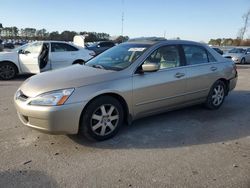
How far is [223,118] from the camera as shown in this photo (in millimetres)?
5465

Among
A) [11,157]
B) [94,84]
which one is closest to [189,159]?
[94,84]

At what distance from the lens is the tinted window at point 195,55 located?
17.4 ft

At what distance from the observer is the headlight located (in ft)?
12.2

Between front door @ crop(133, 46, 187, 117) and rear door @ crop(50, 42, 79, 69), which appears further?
rear door @ crop(50, 42, 79, 69)

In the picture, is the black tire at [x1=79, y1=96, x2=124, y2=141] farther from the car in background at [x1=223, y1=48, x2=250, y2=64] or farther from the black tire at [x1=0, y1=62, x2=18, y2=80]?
the car in background at [x1=223, y1=48, x2=250, y2=64]

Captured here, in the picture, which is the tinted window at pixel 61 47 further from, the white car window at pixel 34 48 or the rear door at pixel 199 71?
the rear door at pixel 199 71

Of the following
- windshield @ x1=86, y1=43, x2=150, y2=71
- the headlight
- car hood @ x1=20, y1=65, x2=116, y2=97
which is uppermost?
windshield @ x1=86, y1=43, x2=150, y2=71

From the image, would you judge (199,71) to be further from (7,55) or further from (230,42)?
(230,42)

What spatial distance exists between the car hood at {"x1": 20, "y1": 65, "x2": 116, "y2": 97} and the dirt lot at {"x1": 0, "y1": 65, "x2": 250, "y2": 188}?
0.80 m

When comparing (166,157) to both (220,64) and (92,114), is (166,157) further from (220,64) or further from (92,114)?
(220,64)

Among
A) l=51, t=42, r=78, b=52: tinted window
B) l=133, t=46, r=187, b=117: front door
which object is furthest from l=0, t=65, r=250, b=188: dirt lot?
l=51, t=42, r=78, b=52: tinted window

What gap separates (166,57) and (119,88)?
127 centimetres

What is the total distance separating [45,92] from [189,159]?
213cm

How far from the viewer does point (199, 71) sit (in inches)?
213
